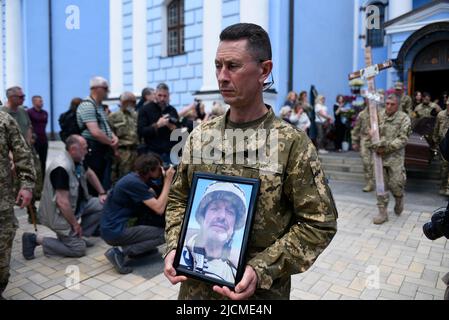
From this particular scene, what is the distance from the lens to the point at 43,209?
13.3 feet

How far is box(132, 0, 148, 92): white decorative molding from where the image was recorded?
1107 cm

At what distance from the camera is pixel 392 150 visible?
532 cm

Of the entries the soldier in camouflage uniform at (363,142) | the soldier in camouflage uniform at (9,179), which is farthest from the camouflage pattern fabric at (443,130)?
the soldier in camouflage uniform at (9,179)

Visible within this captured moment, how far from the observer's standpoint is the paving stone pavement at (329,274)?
3289 millimetres

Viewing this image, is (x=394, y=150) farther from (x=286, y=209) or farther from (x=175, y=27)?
(x=175, y=27)

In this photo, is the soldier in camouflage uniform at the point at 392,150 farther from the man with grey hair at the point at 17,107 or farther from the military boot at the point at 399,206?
the man with grey hair at the point at 17,107

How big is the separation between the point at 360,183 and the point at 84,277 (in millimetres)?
6542

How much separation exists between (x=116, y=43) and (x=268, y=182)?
36.9 ft

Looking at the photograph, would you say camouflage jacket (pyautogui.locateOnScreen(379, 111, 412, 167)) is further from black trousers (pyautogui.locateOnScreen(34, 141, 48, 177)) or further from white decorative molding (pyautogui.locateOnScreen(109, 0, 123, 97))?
white decorative molding (pyautogui.locateOnScreen(109, 0, 123, 97))

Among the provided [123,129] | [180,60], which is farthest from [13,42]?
[123,129]

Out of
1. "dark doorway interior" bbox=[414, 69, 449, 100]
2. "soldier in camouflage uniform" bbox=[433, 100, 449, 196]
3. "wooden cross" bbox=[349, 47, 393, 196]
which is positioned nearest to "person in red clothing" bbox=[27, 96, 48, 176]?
"wooden cross" bbox=[349, 47, 393, 196]

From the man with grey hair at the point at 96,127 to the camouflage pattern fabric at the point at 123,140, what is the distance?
2.53 feet

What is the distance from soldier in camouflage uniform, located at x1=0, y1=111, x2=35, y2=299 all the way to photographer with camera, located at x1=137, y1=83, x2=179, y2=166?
88.9 inches
